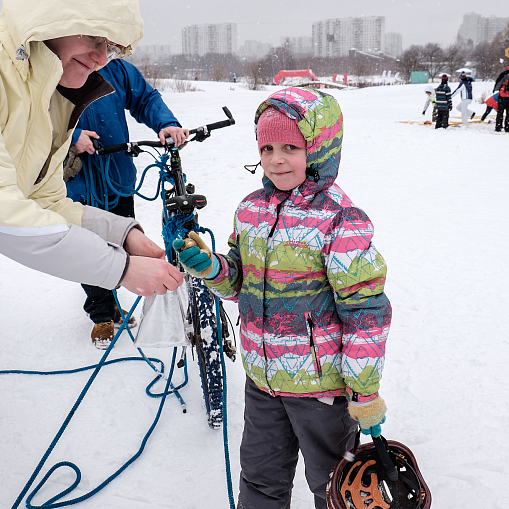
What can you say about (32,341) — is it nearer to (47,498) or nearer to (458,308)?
(47,498)

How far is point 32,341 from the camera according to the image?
3260 mm

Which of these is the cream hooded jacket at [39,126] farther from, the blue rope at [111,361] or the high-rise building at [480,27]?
the high-rise building at [480,27]

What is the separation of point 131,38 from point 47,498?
6.51 ft

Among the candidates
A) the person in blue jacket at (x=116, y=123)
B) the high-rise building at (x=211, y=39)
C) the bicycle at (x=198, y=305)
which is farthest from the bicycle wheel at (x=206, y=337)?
the high-rise building at (x=211, y=39)

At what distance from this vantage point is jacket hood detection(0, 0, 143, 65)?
1.29 m

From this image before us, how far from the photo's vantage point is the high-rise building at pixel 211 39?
104188mm

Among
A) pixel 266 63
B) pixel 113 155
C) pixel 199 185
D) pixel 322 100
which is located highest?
pixel 266 63

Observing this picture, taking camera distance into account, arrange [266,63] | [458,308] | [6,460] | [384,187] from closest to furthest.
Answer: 1. [6,460]
2. [458,308]
3. [384,187]
4. [266,63]

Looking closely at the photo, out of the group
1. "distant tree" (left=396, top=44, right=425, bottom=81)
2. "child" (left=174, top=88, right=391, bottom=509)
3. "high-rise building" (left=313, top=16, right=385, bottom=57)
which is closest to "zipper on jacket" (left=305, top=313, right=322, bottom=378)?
"child" (left=174, top=88, right=391, bottom=509)

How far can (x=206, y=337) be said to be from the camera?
7.22 feet

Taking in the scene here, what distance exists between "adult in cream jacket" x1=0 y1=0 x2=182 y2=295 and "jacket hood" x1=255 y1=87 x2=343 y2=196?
55 centimetres

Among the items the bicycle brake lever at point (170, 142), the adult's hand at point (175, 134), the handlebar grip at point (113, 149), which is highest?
the adult's hand at point (175, 134)

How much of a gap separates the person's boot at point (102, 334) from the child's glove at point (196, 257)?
1.90 metres

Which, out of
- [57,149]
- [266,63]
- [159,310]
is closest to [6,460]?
[159,310]
